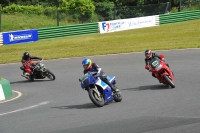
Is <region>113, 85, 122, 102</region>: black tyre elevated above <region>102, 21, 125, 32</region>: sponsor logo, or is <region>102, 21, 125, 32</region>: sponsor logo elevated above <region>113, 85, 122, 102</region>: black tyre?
<region>113, 85, 122, 102</region>: black tyre

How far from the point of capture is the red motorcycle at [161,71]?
1557 centimetres

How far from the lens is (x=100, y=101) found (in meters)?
13.1

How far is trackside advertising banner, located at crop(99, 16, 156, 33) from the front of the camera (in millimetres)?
41688

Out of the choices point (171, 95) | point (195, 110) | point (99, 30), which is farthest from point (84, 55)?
point (195, 110)

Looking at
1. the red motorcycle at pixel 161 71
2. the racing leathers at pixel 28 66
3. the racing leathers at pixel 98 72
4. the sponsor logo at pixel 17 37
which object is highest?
the racing leathers at pixel 98 72

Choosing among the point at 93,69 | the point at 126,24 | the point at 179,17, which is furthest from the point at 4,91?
the point at 179,17

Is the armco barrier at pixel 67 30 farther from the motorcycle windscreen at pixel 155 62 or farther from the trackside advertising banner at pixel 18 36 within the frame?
the motorcycle windscreen at pixel 155 62

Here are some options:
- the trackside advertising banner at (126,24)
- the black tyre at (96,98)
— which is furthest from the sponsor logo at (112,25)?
the black tyre at (96,98)

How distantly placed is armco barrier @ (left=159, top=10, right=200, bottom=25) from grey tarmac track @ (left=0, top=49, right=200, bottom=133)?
22.1m

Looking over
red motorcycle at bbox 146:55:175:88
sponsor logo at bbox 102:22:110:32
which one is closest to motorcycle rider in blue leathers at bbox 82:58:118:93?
red motorcycle at bbox 146:55:175:88

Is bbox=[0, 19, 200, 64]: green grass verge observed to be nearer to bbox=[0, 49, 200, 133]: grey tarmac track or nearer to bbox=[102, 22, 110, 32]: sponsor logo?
bbox=[102, 22, 110, 32]: sponsor logo

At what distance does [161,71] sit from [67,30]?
25.0 m

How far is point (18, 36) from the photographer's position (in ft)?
122

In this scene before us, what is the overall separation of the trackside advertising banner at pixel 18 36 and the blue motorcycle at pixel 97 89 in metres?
24.3
